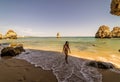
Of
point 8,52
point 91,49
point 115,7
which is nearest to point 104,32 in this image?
point 91,49

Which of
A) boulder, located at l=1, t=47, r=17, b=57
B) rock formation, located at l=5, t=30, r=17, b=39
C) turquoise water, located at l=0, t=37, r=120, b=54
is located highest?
rock formation, located at l=5, t=30, r=17, b=39

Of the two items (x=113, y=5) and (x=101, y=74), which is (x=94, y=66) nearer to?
(x=101, y=74)

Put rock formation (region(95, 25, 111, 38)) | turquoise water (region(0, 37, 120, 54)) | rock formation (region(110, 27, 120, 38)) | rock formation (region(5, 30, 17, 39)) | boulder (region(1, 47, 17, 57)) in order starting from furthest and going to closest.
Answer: rock formation (region(110, 27, 120, 38))
rock formation (region(95, 25, 111, 38))
rock formation (region(5, 30, 17, 39))
turquoise water (region(0, 37, 120, 54))
boulder (region(1, 47, 17, 57))

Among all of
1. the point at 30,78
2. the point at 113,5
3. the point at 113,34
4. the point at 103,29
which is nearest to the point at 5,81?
the point at 30,78

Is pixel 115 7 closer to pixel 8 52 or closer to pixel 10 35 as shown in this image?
pixel 8 52

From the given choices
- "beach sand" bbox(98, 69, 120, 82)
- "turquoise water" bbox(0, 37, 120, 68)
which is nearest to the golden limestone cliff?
"turquoise water" bbox(0, 37, 120, 68)

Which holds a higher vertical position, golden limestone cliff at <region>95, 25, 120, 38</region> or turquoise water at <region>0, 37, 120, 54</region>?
golden limestone cliff at <region>95, 25, 120, 38</region>

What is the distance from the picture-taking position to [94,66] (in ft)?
43.4

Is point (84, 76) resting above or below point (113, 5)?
below

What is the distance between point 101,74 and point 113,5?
17.2 ft

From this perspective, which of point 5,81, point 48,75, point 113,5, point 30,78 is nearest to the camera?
point 113,5

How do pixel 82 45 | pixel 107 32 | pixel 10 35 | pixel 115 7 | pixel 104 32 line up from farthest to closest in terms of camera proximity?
pixel 107 32
pixel 104 32
pixel 10 35
pixel 82 45
pixel 115 7

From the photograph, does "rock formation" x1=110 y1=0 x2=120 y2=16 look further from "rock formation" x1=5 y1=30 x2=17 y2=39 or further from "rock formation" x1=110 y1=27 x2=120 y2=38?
"rock formation" x1=110 y1=27 x2=120 y2=38

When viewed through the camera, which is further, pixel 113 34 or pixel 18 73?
pixel 113 34
